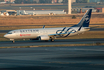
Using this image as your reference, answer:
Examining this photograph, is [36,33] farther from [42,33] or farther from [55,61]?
[55,61]

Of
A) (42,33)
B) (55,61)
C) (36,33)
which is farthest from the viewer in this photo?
(42,33)

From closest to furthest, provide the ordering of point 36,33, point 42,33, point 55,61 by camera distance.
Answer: point 55,61 → point 36,33 → point 42,33

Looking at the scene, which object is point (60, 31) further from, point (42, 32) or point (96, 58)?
point (96, 58)

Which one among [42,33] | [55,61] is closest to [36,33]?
[42,33]

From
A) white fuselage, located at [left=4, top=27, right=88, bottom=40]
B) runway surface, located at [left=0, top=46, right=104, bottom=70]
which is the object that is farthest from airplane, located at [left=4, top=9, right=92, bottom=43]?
runway surface, located at [left=0, top=46, right=104, bottom=70]

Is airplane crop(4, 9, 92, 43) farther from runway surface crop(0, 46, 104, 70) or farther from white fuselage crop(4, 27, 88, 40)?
runway surface crop(0, 46, 104, 70)

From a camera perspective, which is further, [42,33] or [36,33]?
[42,33]

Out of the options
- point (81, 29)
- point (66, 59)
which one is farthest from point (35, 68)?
point (81, 29)

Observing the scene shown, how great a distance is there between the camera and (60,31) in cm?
5141

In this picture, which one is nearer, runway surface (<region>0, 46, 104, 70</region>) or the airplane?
runway surface (<region>0, 46, 104, 70</region>)

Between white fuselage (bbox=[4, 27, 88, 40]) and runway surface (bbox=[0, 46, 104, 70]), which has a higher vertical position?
white fuselage (bbox=[4, 27, 88, 40])

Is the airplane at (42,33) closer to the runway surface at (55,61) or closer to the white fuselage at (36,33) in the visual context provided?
the white fuselage at (36,33)

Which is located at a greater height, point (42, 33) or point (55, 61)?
point (42, 33)

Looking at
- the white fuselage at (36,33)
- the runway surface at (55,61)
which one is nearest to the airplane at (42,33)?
the white fuselage at (36,33)
